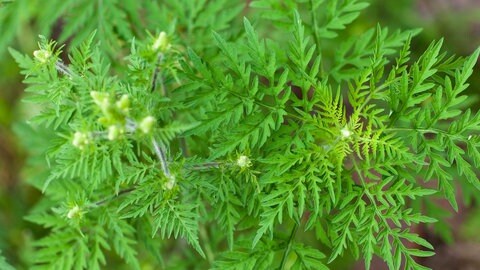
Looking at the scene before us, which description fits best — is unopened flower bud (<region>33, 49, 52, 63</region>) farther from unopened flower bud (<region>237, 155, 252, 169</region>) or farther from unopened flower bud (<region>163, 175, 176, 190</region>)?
unopened flower bud (<region>237, 155, 252, 169</region>)

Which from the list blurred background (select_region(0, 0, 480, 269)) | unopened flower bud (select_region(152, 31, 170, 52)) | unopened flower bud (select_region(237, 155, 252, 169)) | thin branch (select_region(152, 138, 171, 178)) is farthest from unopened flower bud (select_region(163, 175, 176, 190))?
blurred background (select_region(0, 0, 480, 269))

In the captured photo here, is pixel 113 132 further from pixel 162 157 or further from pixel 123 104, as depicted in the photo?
pixel 162 157

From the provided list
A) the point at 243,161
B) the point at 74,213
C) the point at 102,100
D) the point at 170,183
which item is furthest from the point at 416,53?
the point at 102,100

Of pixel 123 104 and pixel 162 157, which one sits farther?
pixel 162 157

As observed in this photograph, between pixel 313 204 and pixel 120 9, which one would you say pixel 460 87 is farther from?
pixel 120 9

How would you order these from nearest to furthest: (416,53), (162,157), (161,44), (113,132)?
(113,132), (161,44), (162,157), (416,53)

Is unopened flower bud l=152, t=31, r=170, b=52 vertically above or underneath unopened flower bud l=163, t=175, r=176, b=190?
above
